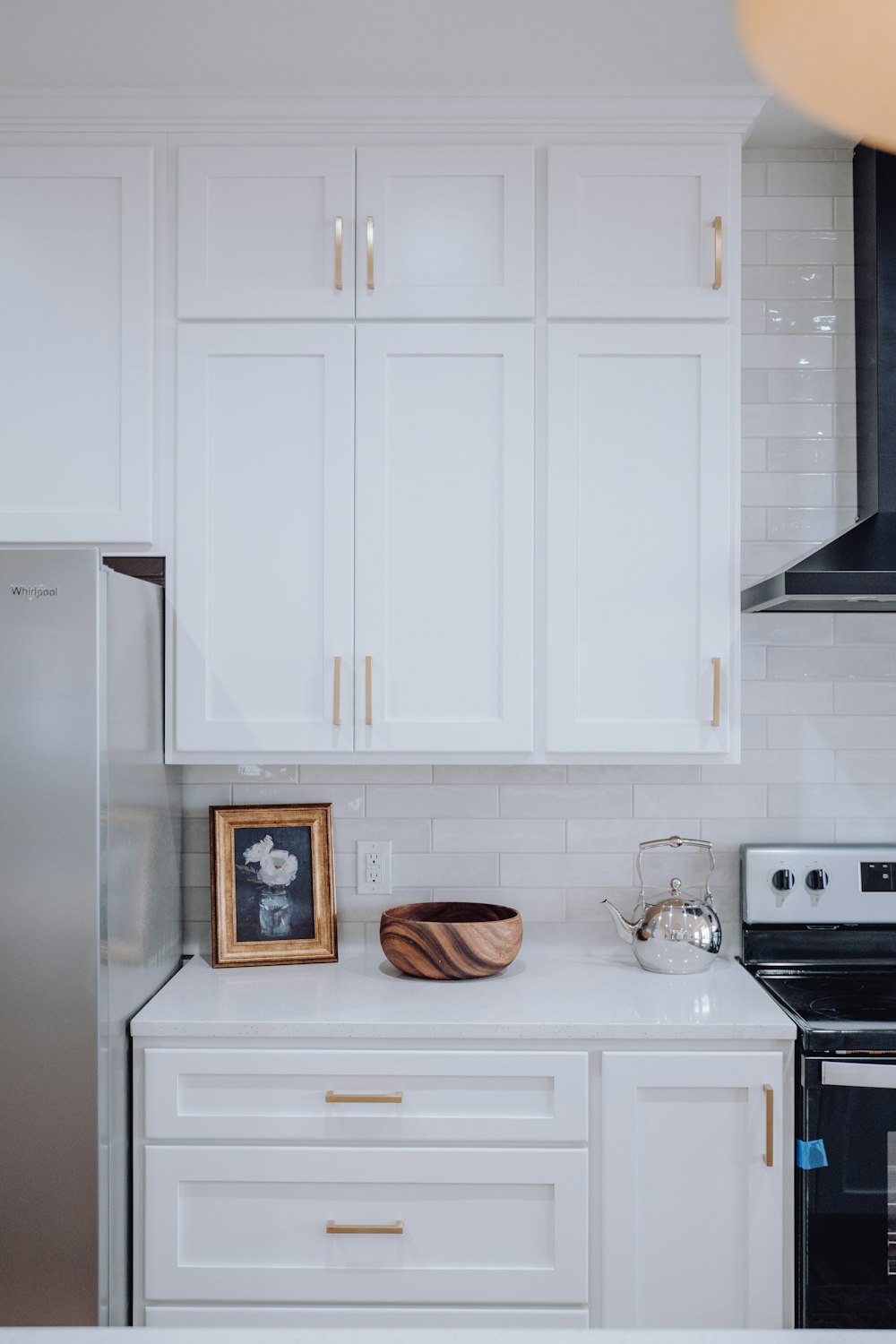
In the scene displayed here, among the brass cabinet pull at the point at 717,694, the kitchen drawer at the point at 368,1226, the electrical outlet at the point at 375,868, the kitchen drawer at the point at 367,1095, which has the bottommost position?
the kitchen drawer at the point at 368,1226

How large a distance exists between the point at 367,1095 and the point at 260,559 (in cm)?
105

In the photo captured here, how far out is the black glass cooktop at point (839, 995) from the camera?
1.75 metres

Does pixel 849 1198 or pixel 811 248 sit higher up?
pixel 811 248

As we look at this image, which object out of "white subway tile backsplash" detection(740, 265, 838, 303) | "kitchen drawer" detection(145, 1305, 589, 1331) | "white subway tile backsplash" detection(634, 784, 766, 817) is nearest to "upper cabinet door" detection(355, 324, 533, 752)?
"white subway tile backsplash" detection(634, 784, 766, 817)

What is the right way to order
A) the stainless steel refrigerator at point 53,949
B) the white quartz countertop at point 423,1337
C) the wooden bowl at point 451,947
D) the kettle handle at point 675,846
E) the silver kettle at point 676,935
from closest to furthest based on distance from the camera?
the white quartz countertop at point 423,1337 → the stainless steel refrigerator at point 53,949 → the wooden bowl at point 451,947 → the silver kettle at point 676,935 → the kettle handle at point 675,846

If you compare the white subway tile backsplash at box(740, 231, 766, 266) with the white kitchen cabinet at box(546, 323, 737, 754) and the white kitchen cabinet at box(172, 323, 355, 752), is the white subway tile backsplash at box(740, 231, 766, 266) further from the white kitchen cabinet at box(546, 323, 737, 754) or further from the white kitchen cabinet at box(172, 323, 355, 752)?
the white kitchen cabinet at box(172, 323, 355, 752)

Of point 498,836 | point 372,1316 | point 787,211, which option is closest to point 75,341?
point 498,836

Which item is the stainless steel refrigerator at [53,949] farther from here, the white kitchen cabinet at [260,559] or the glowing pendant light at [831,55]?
the glowing pendant light at [831,55]

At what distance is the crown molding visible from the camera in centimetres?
190

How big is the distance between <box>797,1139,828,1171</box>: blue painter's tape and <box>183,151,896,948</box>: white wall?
2.10ft

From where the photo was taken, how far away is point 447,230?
1.94m

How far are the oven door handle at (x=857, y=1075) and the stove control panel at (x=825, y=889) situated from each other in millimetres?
514

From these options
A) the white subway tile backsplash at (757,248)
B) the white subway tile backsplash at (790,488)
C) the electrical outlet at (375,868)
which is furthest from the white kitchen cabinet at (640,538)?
the electrical outlet at (375,868)

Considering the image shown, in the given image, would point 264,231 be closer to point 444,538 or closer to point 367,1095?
point 444,538
